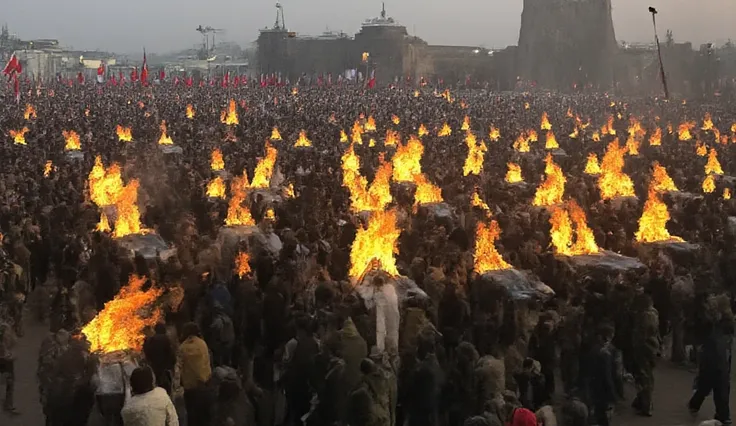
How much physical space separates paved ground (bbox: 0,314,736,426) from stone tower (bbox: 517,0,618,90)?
245ft

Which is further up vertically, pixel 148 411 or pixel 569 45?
pixel 569 45

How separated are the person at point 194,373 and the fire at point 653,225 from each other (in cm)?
803

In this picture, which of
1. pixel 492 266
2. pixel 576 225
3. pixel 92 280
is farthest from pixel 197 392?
pixel 576 225

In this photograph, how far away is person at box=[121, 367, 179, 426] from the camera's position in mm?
5570

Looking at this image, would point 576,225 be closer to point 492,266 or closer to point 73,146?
point 492,266

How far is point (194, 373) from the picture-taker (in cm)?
751

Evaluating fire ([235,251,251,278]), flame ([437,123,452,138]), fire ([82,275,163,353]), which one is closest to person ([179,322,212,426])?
fire ([82,275,163,353])

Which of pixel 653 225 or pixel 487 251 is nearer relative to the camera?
pixel 487 251

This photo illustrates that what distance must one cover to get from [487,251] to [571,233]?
2.32m

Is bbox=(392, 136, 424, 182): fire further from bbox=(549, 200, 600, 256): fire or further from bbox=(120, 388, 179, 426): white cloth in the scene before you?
bbox=(120, 388, 179, 426): white cloth

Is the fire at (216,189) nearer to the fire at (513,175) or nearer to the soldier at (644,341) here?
the fire at (513,175)

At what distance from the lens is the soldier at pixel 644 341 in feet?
29.6

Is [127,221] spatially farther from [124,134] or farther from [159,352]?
[124,134]

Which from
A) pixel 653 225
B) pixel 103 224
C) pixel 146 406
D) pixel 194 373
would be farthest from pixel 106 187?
pixel 146 406
